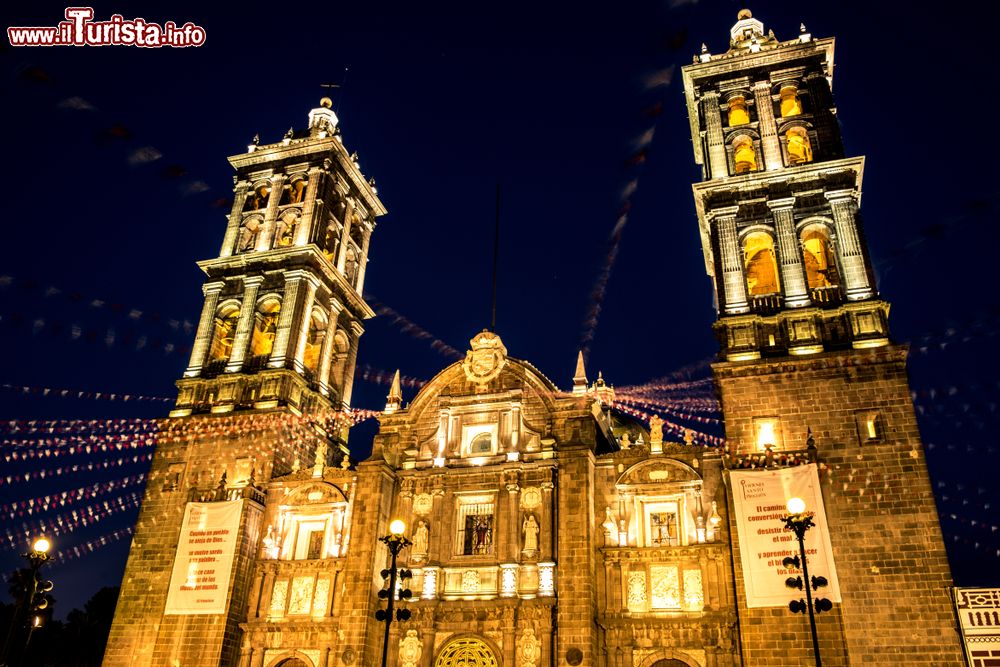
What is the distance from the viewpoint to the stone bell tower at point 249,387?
108 feet

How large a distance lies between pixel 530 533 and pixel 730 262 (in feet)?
48.2

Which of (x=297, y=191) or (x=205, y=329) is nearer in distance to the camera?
(x=205, y=329)

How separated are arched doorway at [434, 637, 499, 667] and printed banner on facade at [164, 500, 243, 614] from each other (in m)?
9.33

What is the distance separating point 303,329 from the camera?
40.8m

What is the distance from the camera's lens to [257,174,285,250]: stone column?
1742 inches

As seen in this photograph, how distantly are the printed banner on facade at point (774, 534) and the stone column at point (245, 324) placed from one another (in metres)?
24.6

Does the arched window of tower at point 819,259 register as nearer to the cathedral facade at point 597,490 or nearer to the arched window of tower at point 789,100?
the cathedral facade at point 597,490

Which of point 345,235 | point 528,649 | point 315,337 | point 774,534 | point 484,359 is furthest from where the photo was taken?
point 345,235

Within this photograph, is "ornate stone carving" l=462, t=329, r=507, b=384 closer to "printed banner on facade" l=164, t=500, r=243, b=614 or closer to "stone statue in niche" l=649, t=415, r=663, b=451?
"stone statue in niche" l=649, t=415, r=663, b=451

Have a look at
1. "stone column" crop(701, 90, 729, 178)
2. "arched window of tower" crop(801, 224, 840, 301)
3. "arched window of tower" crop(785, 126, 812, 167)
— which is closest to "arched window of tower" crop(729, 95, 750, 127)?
"stone column" crop(701, 90, 729, 178)

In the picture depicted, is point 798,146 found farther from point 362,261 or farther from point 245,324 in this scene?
point 245,324

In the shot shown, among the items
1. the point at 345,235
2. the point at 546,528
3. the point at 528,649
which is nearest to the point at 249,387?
the point at 345,235

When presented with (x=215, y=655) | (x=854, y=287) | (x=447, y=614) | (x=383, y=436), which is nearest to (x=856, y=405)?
(x=854, y=287)

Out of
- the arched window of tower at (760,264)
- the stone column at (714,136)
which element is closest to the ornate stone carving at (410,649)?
the arched window of tower at (760,264)
